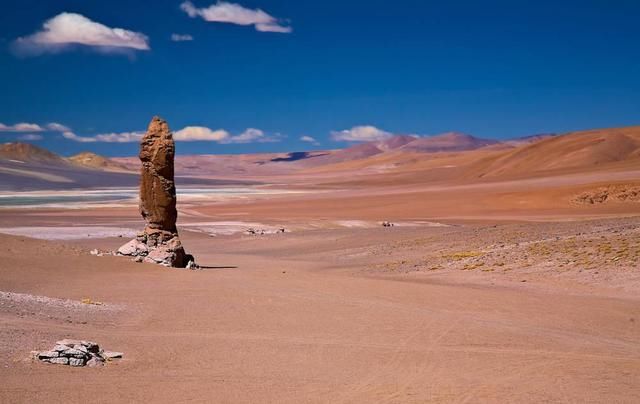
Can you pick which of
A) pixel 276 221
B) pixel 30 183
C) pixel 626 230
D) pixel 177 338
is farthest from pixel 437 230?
pixel 30 183

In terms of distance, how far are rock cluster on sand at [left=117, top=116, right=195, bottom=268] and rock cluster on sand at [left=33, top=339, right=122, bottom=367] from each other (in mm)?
11533

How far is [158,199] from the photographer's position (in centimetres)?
2044

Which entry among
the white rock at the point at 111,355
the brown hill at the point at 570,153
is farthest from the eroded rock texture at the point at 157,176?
the brown hill at the point at 570,153

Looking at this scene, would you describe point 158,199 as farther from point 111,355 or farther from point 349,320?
point 111,355

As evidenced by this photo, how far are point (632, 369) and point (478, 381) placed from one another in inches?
85.5

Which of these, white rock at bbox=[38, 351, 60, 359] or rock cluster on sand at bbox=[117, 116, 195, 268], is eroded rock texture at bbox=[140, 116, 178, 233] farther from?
white rock at bbox=[38, 351, 60, 359]

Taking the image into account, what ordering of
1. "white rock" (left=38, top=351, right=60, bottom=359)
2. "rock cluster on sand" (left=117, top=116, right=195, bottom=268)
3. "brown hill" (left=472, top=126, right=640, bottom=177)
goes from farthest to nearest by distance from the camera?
1. "brown hill" (left=472, top=126, right=640, bottom=177)
2. "rock cluster on sand" (left=117, top=116, right=195, bottom=268)
3. "white rock" (left=38, top=351, right=60, bottom=359)

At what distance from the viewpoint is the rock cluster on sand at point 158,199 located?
20.2 m

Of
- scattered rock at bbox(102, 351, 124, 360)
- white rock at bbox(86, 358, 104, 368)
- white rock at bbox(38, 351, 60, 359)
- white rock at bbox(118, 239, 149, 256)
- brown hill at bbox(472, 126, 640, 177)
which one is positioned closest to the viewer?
white rock at bbox(38, 351, 60, 359)

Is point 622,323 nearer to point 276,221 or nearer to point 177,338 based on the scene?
point 177,338

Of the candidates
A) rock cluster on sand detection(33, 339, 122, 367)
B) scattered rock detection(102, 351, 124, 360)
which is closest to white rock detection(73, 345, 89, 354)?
rock cluster on sand detection(33, 339, 122, 367)

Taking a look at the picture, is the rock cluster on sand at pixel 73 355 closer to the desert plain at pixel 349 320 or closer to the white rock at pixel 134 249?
the desert plain at pixel 349 320

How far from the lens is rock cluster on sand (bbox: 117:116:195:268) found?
66.4 ft

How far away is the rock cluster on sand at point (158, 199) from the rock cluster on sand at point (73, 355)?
454 inches
